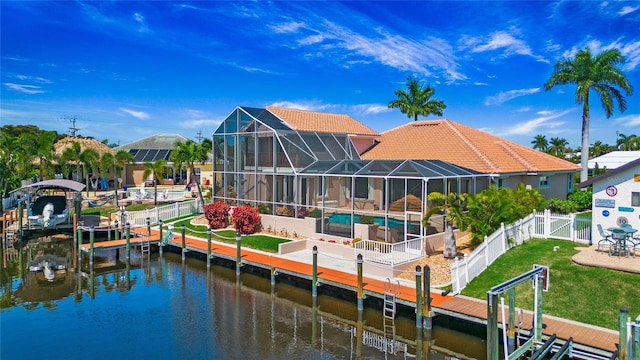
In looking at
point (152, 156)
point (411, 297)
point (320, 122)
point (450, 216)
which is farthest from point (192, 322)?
point (152, 156)

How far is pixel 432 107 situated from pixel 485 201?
2956 centimetres

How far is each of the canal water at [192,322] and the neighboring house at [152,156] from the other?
29251 millimetres

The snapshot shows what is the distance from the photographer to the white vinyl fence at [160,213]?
96.1 ft

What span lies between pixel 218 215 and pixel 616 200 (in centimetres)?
1962

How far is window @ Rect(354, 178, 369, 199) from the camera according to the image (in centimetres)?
2175

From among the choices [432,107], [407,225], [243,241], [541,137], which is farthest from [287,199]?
[541,137]

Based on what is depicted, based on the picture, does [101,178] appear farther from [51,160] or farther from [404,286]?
[404,286]

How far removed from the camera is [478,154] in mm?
25375

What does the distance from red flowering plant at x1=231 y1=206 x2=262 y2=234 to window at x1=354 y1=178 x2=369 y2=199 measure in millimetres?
6299

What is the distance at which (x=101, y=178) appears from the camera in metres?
49.7

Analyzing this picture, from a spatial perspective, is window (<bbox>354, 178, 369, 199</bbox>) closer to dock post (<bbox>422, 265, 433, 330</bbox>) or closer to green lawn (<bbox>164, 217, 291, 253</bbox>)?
green lawn (<bbox>164, 217, 291, 253</bbox>)

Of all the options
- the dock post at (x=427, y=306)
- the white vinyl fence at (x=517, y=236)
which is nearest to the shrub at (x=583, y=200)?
the white vinyl fence at (x=517, y=236)

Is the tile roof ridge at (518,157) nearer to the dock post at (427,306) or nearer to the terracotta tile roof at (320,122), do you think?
the terracotta tile roof at (320,122)

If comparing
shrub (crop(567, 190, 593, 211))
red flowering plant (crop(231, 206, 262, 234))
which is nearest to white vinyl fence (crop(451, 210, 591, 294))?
shrub (crop(567, 190, 593, 211))
